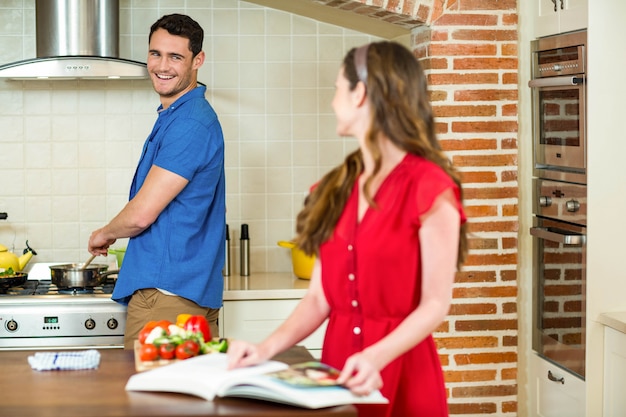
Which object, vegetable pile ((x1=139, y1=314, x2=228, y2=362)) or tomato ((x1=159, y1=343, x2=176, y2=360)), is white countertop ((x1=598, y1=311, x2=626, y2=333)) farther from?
tomato ((x1=159, y1=343, x2=176, y2=360))

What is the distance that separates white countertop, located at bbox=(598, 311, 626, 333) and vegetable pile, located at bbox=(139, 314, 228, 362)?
1.90 m

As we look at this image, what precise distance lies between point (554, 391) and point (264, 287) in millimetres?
1361

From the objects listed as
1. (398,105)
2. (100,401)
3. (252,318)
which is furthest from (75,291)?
(398,105)

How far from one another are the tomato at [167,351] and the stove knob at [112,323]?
1782 millimetres

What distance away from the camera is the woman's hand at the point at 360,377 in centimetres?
192

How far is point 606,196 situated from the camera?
12.8 ft

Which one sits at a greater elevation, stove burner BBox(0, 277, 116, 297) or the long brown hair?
the long brown hair

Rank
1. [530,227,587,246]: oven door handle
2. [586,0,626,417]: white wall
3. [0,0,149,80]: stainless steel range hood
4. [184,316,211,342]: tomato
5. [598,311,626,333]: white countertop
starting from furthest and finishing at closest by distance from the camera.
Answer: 1. [0,0,149,80]: stainless steel range hood
2. [530,227,587,246]: oven door handle
3. [586,0,626,417]: white wall
4. [598,311,626,333]: white countertop
5. [184,316,211,342]: tomato

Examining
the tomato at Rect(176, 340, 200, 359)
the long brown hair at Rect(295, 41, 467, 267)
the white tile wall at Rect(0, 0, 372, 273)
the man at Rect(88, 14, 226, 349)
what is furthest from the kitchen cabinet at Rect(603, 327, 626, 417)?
the tomato at Rect(176, 340, 200, 359)

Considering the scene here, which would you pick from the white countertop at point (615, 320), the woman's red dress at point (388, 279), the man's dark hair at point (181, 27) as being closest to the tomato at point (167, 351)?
the woman's red dress at point (388, 279)

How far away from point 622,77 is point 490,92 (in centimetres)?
63

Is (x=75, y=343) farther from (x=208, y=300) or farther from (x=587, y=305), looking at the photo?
(x=587, y=305)

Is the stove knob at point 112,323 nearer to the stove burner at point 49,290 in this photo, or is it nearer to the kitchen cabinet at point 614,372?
the stove burner at point 49,290

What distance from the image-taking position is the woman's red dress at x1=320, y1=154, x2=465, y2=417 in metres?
2.13
